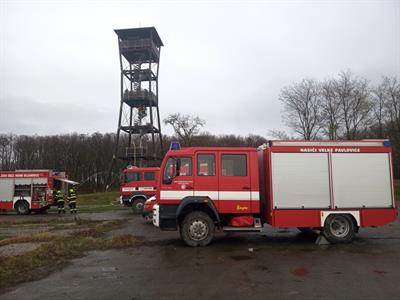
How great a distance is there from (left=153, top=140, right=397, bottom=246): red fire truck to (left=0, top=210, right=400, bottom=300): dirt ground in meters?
0.71

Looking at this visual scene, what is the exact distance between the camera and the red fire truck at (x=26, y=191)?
2581 centimetres

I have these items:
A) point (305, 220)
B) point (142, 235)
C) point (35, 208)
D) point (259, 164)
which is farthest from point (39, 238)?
point (35, 208)

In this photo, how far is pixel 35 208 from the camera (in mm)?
25766

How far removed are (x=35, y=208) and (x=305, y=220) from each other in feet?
70.2

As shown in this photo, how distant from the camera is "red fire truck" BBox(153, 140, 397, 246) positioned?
34.3ft

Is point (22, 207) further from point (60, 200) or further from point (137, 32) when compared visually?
point (137, 32)

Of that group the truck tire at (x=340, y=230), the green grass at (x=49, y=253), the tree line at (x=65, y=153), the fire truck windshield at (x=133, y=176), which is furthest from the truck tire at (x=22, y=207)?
the tree line at (x=65, y=153)

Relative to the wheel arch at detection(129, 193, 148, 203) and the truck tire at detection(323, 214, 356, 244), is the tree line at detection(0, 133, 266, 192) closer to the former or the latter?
the wheel arch at detection(129, 193, 148, 203)

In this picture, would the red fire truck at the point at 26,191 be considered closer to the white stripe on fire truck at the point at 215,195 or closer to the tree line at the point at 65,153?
the white stripe on fire truck at the point at 215,195

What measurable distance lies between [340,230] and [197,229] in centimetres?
430

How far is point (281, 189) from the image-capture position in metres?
10.5

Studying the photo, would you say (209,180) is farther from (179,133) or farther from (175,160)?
(179,133)

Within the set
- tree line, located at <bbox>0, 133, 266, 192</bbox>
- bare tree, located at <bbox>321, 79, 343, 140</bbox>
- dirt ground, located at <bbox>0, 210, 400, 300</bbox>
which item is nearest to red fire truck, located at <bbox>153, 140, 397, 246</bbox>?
dirt ground, located at <bbox>0, 210, 400, 300</bbox>

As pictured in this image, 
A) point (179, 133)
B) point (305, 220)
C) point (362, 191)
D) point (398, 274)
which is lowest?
point (398, 274)
